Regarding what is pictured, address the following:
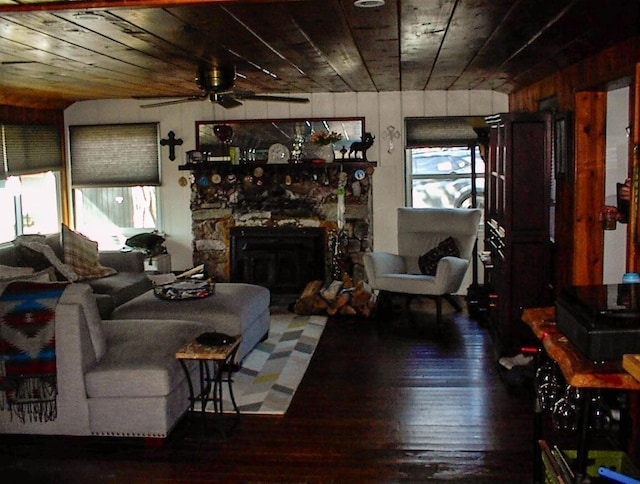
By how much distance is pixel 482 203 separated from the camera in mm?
7781

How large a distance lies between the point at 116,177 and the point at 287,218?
76.8 inches

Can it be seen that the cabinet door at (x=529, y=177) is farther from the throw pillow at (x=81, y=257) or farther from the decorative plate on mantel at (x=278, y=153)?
the throw pillow at (x=81, y=257)

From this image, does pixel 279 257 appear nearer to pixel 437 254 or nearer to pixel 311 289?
pixel 311 289

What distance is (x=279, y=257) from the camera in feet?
25.8

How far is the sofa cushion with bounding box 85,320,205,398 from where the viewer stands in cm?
384

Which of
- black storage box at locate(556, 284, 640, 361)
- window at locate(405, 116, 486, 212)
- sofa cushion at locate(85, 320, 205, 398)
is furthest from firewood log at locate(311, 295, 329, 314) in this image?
black storage box at locate(556, 284, 640, 361)

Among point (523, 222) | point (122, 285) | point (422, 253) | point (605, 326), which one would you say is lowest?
point (122, 285)

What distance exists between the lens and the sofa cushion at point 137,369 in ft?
12.6

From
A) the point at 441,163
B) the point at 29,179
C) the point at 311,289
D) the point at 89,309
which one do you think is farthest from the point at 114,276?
the point at 441,163

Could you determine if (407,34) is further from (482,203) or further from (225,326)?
(482,203)

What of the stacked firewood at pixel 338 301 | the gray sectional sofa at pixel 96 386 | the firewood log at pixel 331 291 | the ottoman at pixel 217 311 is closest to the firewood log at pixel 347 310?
the stacked firewood at pixel 338 301

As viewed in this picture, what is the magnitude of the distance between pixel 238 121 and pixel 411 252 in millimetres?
2398

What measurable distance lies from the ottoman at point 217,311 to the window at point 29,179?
215 centimetres

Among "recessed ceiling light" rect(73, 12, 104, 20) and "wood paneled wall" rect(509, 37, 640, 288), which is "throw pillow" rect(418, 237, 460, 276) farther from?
"recessed ceiling light" rect(73, 12, 104, 20)
